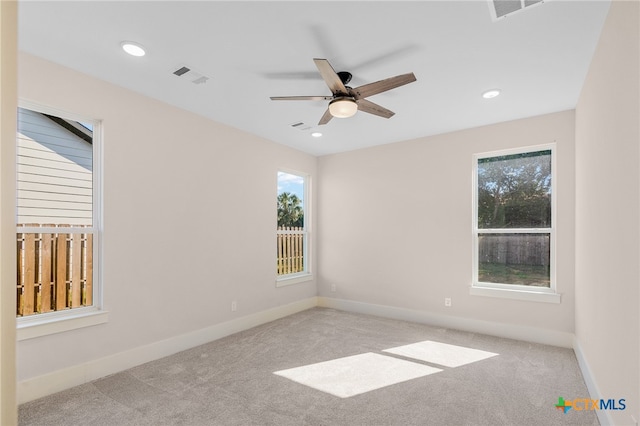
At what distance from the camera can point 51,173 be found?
2.73 m

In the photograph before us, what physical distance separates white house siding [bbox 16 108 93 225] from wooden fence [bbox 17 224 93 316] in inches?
5.5

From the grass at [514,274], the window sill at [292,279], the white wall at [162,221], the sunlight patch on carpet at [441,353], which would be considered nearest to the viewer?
the white wall at [162,221]

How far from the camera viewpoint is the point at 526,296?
12.6ft

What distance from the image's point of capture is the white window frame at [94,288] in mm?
2516

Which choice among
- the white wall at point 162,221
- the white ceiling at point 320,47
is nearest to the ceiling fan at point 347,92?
the white ceiling at point 320,47

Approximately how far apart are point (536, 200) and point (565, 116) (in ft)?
3.30

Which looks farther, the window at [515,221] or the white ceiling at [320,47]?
the window at [515,221]

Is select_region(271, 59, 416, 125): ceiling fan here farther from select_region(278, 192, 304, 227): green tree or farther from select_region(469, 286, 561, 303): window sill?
select_region(469, 286, 561, 303): window sill

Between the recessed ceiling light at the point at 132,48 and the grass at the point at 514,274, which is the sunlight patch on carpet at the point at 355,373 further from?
the recessed ceiling light at the point at 132,48

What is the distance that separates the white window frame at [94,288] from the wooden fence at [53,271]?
1.6 inches

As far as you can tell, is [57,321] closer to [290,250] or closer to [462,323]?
[290,250]

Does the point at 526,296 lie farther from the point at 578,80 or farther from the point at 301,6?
the point at 301,6

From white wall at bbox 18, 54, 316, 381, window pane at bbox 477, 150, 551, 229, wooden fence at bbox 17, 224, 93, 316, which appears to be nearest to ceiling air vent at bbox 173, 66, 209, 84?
white wall at bbox 18, 54, 316, 381

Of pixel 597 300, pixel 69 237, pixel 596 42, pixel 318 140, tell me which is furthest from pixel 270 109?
pixel 597 300
